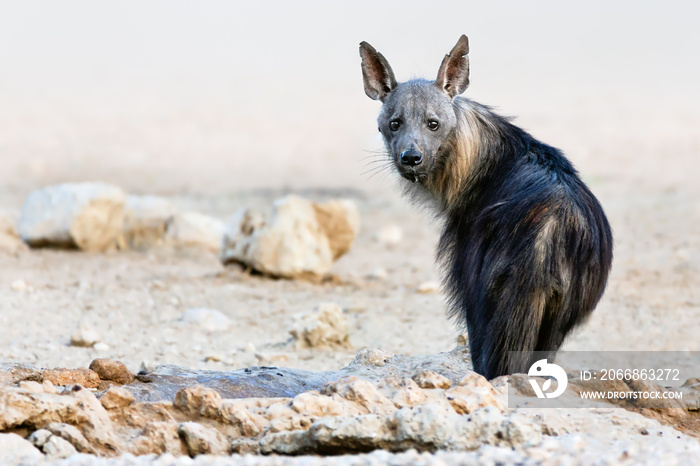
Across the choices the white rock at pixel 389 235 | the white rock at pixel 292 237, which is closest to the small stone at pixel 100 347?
the white rock at pixel 292 237

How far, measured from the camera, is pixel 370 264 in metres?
12.9

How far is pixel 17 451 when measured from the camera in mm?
4020

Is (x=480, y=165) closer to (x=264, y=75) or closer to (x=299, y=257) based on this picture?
(x=299, y=257)

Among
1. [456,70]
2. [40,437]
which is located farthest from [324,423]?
[456,70]

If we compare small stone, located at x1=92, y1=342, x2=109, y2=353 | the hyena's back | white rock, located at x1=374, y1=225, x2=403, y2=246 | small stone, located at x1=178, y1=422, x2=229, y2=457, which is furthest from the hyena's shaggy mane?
white rock, located at x1=374, y1=225, x2=403, y2=246

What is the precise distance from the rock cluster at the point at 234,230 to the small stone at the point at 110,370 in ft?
18.6

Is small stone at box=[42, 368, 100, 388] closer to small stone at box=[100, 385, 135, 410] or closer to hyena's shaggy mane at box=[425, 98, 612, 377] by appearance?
small stone at box=[100, 385, 135, 410]

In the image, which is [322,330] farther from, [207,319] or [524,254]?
[524,254]

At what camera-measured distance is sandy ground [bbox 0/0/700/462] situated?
9.05 metres

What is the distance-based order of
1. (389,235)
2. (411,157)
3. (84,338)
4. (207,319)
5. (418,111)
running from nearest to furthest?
1. (411,157)
2. (418,111)
3. (84,338)
4. (207,319)
5. (389,235)

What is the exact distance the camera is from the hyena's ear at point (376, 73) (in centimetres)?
641

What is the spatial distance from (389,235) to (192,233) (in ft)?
10.5

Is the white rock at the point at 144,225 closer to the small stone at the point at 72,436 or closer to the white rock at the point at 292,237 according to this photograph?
the white rock at the point at 292,237

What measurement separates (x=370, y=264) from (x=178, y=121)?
10486 mm
